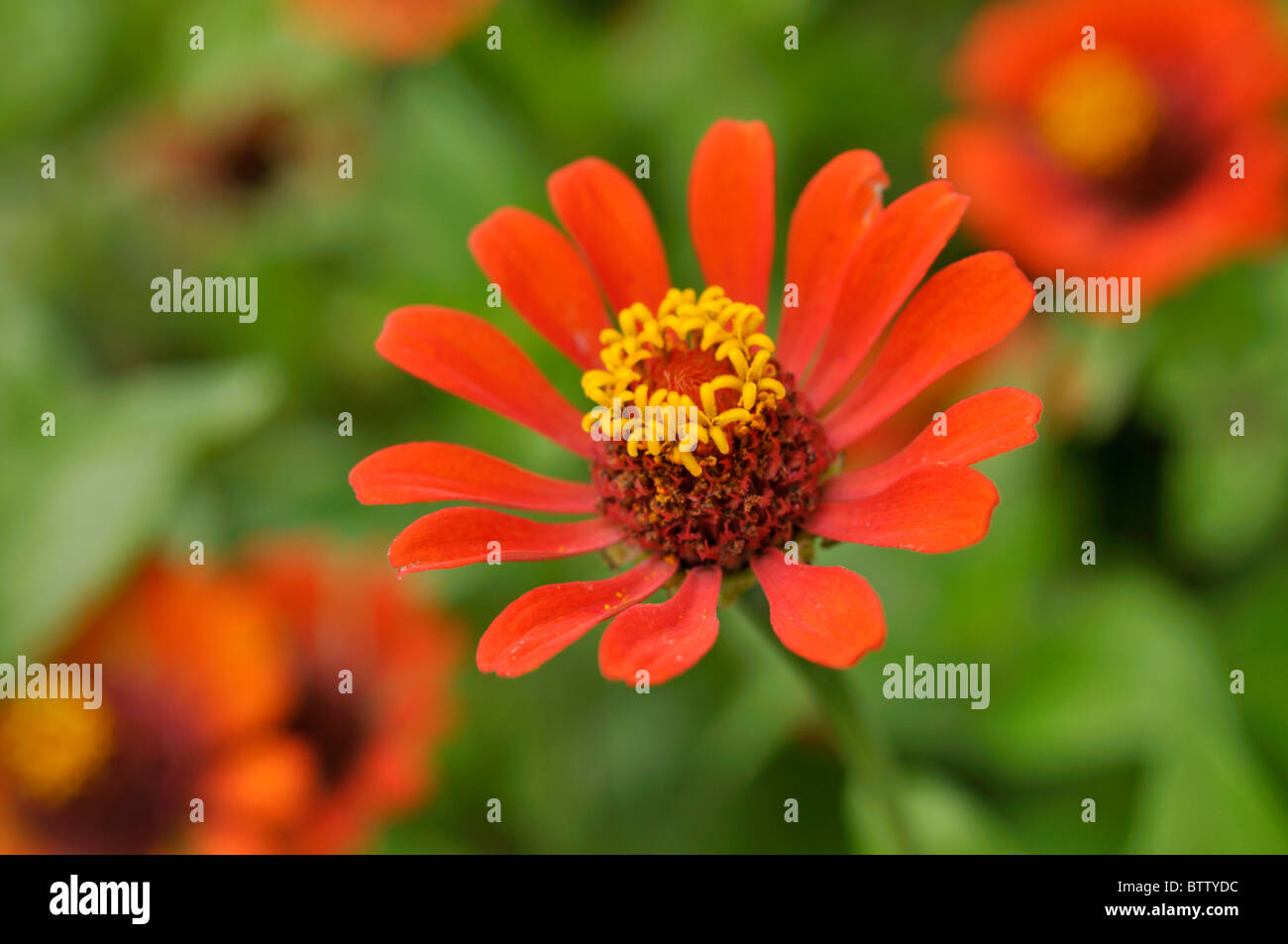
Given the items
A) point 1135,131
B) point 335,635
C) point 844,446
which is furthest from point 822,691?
point 1135,131

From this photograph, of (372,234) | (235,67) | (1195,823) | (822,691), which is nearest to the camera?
(822,691)

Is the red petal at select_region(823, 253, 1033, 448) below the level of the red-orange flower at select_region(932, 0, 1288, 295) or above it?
below

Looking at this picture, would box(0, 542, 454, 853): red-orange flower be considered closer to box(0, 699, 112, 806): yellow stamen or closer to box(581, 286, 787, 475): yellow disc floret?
box(0, 699, 112, 806): yellow stamen

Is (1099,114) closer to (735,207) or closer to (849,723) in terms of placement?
(735,207)

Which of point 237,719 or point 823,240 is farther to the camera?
point 237,719

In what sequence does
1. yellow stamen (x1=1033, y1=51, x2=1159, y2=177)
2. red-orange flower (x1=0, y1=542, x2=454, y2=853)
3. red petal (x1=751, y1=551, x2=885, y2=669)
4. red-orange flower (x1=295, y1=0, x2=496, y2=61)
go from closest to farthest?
red petal (x1=751, y1=551, x2=885, y2=669) < red-orange flower (x1=0, y1=542, x2=454, y2=853) < yellow stamen (x1=1033, y1=51, x2=1159, y2=177) < red-orange flower (x1=295, y1=0, x2=496, y2=61)

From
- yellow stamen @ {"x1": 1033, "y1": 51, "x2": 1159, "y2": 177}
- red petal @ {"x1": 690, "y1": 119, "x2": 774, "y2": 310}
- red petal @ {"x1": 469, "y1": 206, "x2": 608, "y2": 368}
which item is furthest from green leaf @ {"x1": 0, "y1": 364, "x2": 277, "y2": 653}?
yellow stamen @ {"x1": 1033, "y1": 51, "x2": 1159, "y2": 177}

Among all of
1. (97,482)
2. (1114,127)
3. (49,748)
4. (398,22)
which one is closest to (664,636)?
(49,748)

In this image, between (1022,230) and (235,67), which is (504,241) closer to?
(1022,230)
